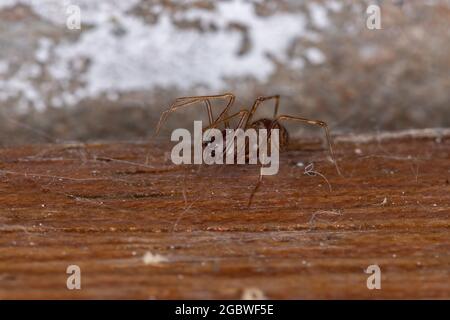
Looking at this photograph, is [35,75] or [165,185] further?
[35,75]

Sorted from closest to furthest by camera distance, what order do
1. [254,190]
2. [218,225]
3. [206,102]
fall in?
1. [218,225]
2. [254,190]
3. [206,102]

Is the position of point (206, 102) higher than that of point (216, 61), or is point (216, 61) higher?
point (216, 61)

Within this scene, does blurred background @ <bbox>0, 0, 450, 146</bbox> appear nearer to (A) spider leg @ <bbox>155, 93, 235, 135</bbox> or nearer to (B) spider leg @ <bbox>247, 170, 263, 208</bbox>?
(A) spider leg @ <bbox>155, 93, 235, 135</bbox>

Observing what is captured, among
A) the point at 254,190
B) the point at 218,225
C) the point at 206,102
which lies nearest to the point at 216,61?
the point at 206,102

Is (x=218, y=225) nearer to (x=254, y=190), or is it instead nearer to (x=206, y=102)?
(x=254, y=190)
